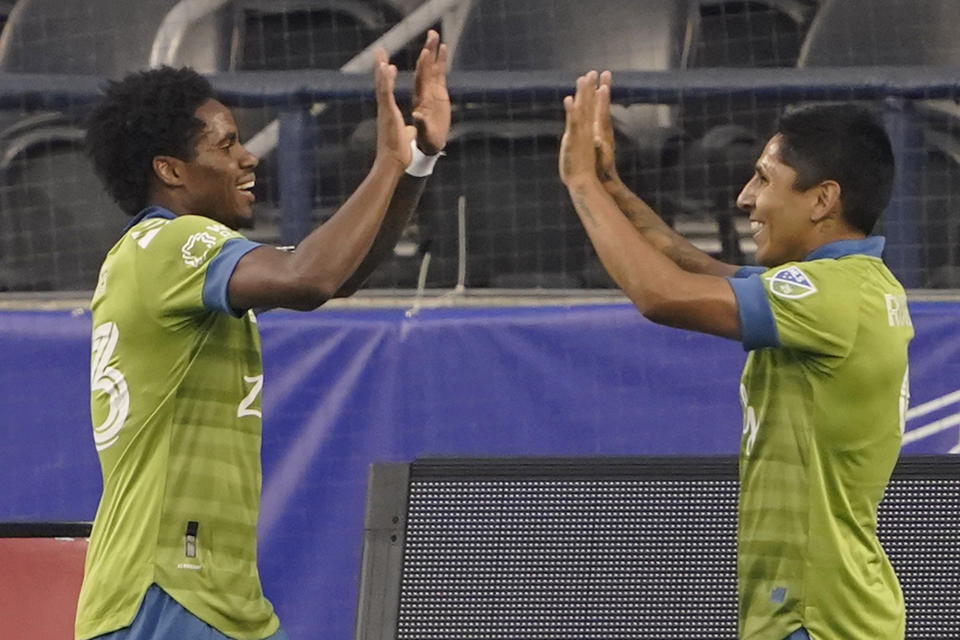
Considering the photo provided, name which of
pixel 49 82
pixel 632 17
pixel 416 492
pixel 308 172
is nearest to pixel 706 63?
pixel 632 17

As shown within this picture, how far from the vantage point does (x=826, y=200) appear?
3143 millimetres

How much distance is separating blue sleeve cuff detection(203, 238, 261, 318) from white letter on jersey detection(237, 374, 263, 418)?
22 centimetres

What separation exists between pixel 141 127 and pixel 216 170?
160 millimetres

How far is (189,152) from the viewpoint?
10.9 feet

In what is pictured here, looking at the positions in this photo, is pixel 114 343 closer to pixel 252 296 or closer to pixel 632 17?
pixel 252 296

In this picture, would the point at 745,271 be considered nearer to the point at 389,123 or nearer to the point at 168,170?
the point at 389,123

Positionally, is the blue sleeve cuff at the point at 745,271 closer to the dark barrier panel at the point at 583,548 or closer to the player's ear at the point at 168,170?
the dark barrier panel at the point at 583,548

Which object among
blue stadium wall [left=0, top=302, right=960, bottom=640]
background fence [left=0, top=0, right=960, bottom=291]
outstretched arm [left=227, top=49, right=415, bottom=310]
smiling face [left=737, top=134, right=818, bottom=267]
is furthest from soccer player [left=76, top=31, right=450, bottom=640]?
background fence [left=0, top=0, right=960, bottom=291]

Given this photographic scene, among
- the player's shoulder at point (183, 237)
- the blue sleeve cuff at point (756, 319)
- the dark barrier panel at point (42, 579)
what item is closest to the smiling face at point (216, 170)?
the player's shoulder at point (183, 237)

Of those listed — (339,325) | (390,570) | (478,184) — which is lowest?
(390,570)

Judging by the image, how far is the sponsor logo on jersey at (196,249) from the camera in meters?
3.07

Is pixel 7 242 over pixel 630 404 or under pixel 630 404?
over

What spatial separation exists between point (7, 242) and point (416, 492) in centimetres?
216

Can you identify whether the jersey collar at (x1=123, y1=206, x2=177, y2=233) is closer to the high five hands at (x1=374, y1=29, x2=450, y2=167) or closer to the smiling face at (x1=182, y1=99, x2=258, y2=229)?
the smiling face at (x1=182, y1=99, x2=258, y2=229)
